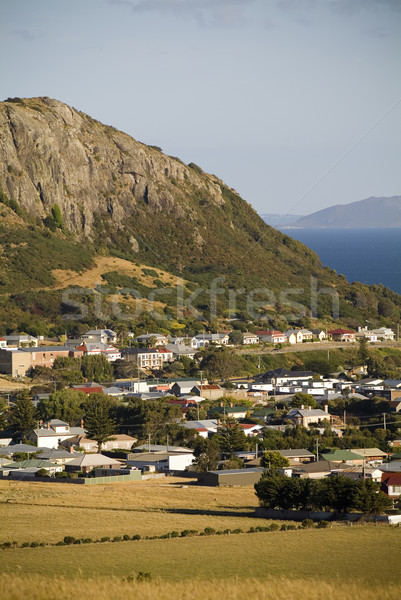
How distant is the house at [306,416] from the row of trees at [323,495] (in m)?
23.6

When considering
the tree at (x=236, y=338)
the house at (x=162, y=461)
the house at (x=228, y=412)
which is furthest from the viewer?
the tree at (x=236, y=338)

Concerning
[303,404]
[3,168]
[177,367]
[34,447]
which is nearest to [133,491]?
[34,447]

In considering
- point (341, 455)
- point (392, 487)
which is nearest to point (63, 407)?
point (341, 455)

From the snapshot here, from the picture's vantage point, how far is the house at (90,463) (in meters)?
59.8

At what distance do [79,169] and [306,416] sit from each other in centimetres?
6579

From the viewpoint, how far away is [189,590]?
3008 cm

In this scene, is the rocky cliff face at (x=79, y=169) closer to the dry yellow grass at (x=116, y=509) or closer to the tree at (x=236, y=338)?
the tree at (x=236, y=338)

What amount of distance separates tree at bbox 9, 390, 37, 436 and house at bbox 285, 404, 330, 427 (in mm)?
15810

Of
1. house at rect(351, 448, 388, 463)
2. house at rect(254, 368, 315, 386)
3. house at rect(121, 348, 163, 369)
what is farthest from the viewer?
house at rect(121, 348, 163, 369)

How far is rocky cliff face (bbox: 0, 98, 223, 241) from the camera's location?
409ft

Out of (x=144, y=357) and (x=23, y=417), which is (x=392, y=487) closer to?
(x=23, y=417)

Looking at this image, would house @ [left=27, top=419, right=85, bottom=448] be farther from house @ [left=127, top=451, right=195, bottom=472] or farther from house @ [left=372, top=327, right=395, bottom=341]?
house @ [left=372, top=327, right=395, bottom=341]

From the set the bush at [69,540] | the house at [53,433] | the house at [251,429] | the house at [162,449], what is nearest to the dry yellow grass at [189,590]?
the bush at [69,540]

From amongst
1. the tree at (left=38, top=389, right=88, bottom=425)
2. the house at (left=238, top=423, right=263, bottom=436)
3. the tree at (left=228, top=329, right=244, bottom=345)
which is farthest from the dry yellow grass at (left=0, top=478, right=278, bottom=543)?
the tree at (left=228, top=329, right=244, bottom=345)
